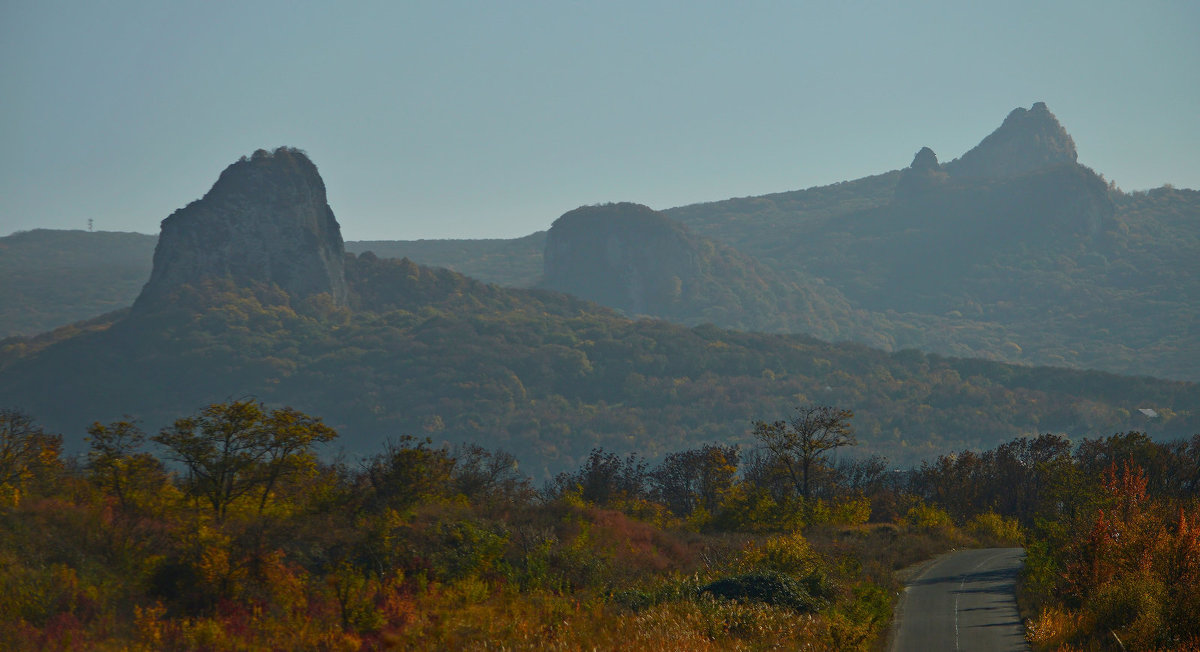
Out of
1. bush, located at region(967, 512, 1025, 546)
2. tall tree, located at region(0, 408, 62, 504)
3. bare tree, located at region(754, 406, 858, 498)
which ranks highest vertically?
tall tree, located at region(0, 408, 62, 504)

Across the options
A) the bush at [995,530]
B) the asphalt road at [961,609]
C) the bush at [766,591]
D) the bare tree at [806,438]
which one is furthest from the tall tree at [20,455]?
the bush at [995,530]

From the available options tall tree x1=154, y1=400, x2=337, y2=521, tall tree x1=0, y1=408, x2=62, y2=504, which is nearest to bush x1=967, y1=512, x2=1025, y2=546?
tall tree x1=154, y1=400, x2=337, y2=521

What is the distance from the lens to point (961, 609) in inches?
1078

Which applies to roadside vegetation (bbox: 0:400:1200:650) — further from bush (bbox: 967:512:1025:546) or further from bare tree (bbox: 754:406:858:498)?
bare tree (bbox: 754:406:858:498)

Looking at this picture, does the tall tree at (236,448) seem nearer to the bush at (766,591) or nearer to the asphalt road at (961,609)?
the bush at (766,591)

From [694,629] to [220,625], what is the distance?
394 inches

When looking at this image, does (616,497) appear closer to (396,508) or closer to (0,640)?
(396,508)

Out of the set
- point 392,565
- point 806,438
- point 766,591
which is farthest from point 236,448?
point 806,438

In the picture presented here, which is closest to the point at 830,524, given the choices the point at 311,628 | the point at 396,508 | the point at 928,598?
the point at 928,598

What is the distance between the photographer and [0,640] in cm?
1781

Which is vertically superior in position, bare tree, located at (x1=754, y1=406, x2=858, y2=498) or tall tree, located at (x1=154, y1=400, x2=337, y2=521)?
tall tree, located at (x1=154, y1=400, x2=337, y2=521)

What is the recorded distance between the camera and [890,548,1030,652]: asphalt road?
23252 millimetres

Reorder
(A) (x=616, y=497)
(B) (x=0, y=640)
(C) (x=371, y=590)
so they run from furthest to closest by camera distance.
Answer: (A) (x=616, y=497) < (C) (x=371, y=590) < (B) (x=0, y=640)

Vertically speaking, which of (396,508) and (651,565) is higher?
(396,508)
